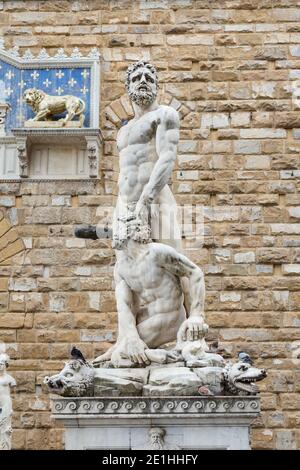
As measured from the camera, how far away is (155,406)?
5527mm

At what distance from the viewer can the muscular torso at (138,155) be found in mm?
6477

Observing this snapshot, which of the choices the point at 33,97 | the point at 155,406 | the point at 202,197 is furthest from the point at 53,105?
the point at 155,406

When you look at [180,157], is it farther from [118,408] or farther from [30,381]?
[118,408]

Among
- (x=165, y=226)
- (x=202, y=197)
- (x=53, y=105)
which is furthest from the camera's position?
(x=53, y=105)

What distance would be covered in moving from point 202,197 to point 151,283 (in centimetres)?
337

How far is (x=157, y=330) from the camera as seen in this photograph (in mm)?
6172

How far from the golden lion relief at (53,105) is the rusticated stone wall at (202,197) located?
31 cm

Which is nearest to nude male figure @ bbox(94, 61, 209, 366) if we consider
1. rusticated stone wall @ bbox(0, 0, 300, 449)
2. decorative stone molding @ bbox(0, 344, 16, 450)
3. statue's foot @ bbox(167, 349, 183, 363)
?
statue's foot @ bbox(167, 349, 183, 363)

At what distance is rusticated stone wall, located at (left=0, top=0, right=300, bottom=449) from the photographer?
9000 millimetres

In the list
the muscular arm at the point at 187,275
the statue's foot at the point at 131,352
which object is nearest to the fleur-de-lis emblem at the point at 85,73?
the muscular arm at the point at 187,275

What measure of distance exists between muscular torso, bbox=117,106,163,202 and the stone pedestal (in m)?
1.65

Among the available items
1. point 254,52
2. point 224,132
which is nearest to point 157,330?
point 224,132

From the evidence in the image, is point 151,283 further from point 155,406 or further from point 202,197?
point 202,197

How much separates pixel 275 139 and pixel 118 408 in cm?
482
